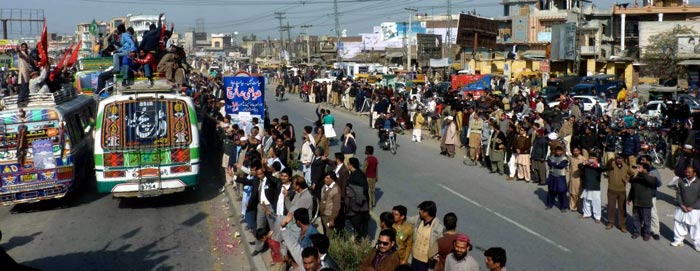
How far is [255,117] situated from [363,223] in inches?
361

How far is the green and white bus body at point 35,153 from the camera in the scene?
47.5ft

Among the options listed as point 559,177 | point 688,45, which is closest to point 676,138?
point 559,177

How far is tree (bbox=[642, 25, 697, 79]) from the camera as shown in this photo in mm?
42531

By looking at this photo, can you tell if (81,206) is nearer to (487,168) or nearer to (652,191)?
(487,168)

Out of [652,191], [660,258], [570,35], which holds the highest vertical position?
[570,35]

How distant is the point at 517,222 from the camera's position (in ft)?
43.5

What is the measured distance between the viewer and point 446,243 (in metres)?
7.80

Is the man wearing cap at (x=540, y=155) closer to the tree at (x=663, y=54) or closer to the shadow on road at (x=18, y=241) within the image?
the shadow on road at (x=18, y=241)

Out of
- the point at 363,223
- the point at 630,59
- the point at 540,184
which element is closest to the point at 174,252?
the point at 363,223

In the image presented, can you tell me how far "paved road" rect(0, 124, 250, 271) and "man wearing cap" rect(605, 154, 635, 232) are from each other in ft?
21.5

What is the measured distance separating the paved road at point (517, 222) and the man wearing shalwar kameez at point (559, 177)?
0.26 metres

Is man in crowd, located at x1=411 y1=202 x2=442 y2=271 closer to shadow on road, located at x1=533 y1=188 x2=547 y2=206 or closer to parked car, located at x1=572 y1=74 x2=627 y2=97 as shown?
shadow on road, located at x1=533 y1=188 x2=547 y2=206

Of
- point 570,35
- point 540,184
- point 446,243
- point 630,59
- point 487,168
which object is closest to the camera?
point 446,243

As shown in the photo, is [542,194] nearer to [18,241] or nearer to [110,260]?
[110,260]
